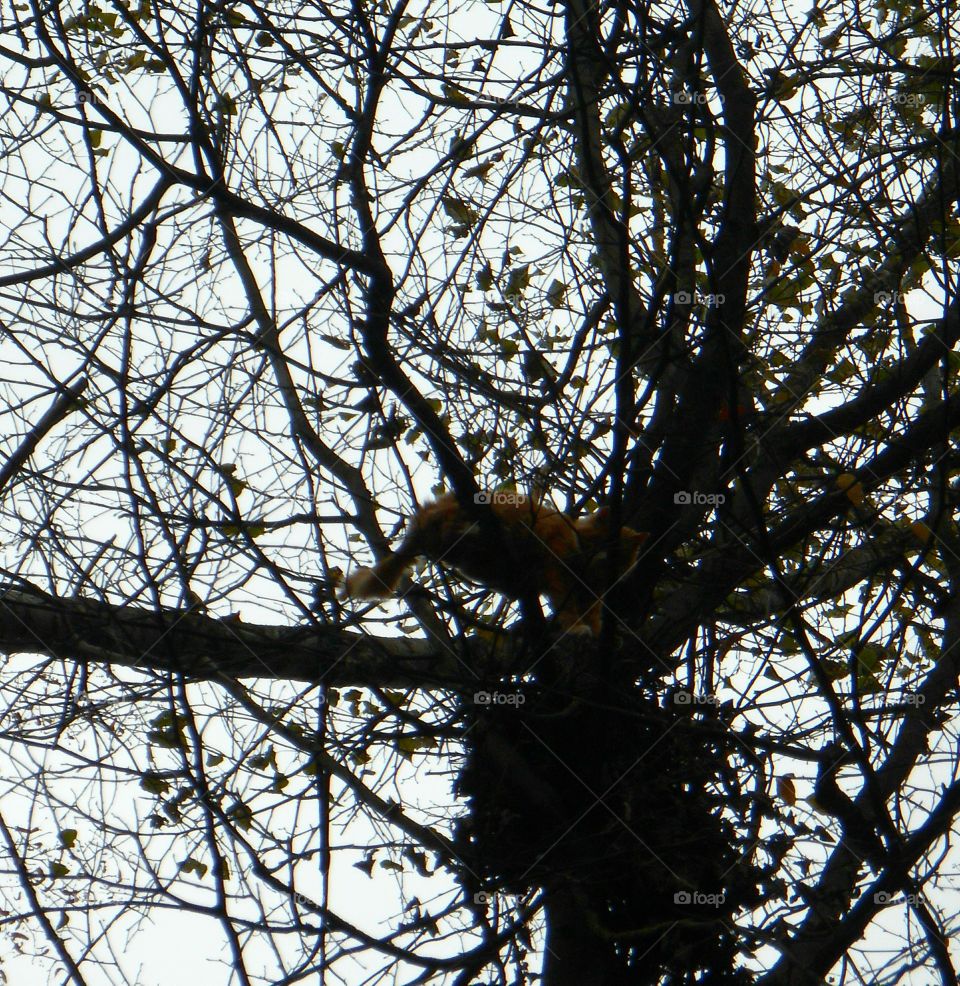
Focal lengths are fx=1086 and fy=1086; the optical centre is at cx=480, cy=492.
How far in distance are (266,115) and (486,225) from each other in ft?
3.08

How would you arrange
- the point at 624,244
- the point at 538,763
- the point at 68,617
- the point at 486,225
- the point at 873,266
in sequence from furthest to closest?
the point at 873,266, the point at 486,225, the point at 538,763, the point at 68,617, the point at 624,244

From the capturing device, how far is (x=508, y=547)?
3750 mm

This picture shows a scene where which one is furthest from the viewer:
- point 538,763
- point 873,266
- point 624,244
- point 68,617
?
point 873,266

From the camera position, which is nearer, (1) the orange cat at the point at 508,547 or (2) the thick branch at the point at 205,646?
(2) the thick branch at the point at 205,646

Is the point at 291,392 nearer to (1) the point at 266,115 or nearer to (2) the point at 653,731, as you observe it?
(1) the point at 266,115

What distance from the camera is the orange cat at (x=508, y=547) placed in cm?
386

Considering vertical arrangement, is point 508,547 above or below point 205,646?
below

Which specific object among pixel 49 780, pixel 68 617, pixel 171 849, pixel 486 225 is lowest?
pixel 171 849

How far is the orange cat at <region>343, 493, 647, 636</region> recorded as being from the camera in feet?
12.7

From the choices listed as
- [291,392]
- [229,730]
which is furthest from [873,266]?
[229,730]

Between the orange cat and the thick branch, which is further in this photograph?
the orange cat

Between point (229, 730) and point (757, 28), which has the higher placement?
point (757, 28)

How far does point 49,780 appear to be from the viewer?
3.79m

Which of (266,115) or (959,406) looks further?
(959,406)
